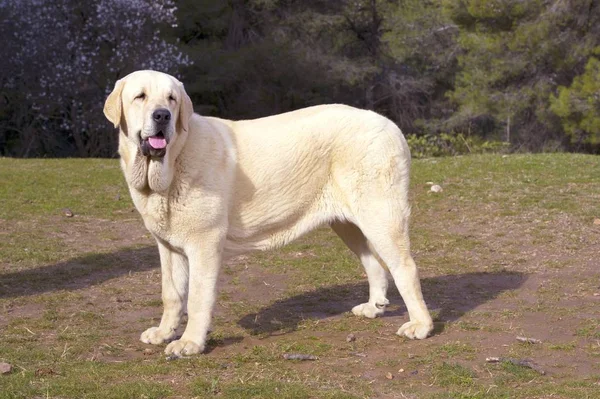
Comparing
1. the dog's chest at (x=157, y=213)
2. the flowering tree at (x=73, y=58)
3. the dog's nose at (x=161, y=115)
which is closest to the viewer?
the dog's nose at (x=161, y=115)

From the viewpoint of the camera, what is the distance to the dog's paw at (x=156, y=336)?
5.57m

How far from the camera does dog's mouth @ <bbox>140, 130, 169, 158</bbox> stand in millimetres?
5066

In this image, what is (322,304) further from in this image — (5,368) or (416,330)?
(5,368)

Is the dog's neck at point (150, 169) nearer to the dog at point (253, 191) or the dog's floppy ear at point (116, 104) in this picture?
the dog at point (253, 191)

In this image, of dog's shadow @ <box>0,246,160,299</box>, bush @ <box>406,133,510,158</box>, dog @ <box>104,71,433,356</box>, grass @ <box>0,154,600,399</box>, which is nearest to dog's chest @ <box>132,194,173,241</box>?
dog @ <box>104,71,433,356</box>

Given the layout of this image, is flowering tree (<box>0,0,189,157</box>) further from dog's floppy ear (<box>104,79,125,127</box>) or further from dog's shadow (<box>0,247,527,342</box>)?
dog's floppy ear (<box>104,79,125,127</box>)

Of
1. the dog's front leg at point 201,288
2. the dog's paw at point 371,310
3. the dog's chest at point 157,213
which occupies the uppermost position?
the dog's chest at point 157,213

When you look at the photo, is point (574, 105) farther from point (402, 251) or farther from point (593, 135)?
point (402, 251)

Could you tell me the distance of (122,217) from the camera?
10227mm

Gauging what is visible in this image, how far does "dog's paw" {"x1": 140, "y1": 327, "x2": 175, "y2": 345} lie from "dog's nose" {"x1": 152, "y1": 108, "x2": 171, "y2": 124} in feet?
4.42

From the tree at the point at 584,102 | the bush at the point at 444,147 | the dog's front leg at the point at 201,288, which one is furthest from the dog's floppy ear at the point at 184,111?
the tree at the point at 584,102

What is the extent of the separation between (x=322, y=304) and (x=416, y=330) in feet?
4.07

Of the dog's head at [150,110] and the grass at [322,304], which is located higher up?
the dog's head at [150,110]

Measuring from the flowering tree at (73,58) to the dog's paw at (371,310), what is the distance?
53.5 feet
